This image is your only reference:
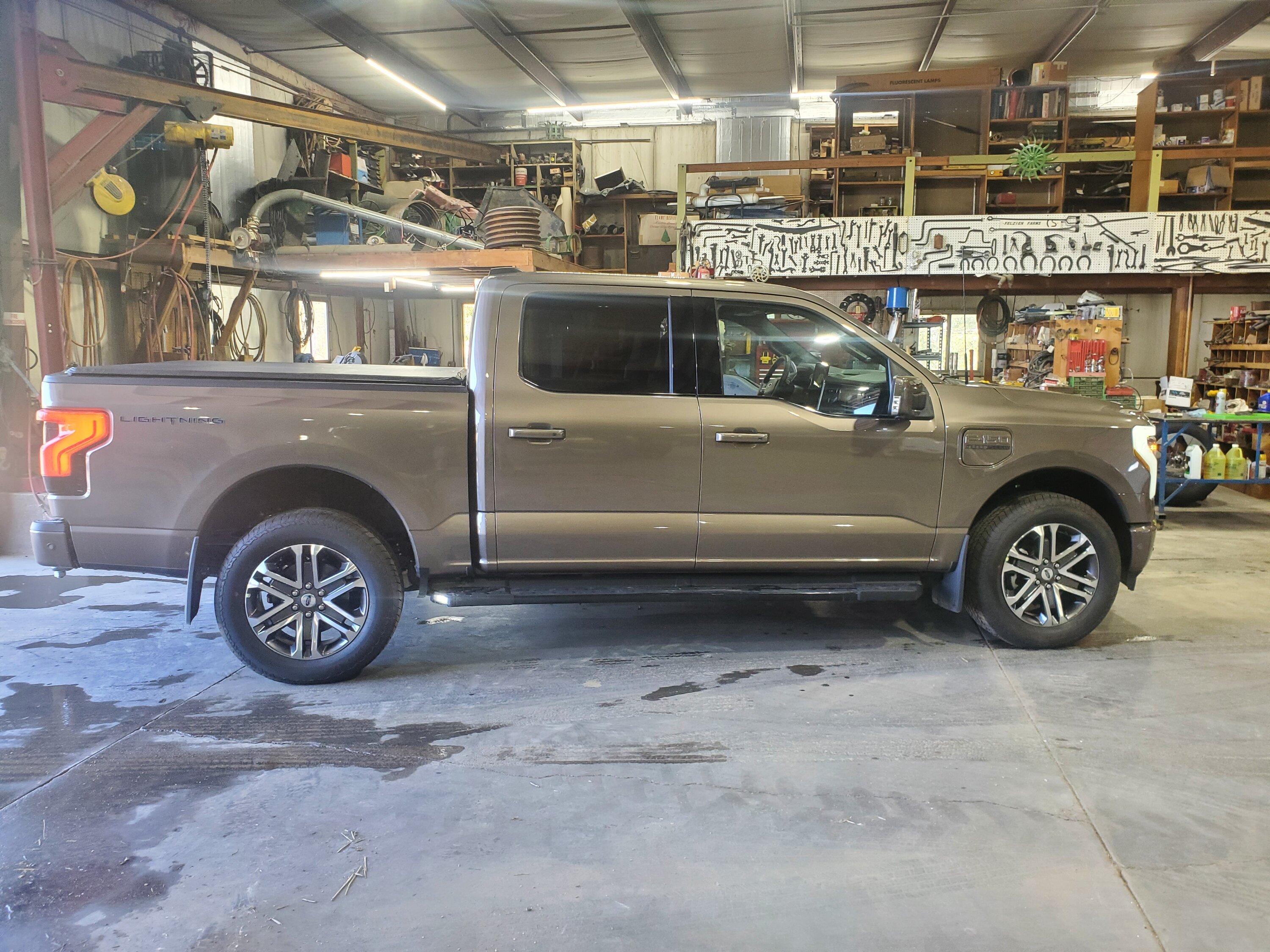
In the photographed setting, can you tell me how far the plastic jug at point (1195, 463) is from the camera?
7.59 meters

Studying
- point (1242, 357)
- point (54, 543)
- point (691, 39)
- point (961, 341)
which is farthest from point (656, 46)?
point (54, 543)

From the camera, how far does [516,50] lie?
1283cm

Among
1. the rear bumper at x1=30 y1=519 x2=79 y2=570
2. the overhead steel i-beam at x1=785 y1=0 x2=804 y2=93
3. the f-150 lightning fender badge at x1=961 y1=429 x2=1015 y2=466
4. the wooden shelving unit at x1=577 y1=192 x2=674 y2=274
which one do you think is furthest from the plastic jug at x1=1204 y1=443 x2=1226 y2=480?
the wooden shelving unit at x1=577 y1=192 x2=674 y2=274

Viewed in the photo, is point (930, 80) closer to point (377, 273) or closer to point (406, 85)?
point (377, 273)

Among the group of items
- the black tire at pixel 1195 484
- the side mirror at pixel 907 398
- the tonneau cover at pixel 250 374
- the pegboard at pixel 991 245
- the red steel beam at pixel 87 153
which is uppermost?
the red steel beam at pixel 87 153

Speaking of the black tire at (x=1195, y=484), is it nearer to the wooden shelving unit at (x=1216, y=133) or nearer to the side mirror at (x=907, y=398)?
the side mirror at (x=907, y=398)

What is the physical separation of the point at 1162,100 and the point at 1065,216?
5527 millimetres

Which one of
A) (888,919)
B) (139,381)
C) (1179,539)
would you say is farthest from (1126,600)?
(139,381)

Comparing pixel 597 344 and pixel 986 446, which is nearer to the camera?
pixel 597 344

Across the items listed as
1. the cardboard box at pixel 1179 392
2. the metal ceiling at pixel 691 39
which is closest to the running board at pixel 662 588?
the cardboard box at pixel 1179 392

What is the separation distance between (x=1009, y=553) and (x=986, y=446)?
0.56 metres

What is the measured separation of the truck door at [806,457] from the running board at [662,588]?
78mm

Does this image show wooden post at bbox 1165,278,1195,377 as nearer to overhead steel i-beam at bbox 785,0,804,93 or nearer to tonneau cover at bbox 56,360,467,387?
overhead steel i-beam at bbox 785,0,804,93

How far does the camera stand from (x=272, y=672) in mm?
3918
